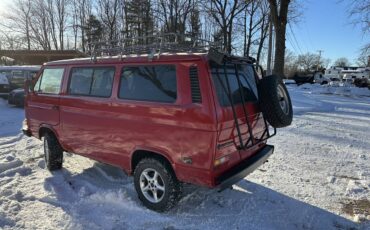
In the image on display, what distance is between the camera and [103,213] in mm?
4223

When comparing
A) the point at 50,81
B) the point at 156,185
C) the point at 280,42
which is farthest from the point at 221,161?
the point at 280,42

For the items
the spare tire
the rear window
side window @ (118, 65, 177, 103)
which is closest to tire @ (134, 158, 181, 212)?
side window @ (118, 65, 177, 103)

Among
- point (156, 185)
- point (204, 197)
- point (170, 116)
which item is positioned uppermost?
point (170, 116)

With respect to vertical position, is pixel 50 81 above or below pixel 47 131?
above

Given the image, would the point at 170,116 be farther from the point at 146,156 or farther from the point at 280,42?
the point at 280,42

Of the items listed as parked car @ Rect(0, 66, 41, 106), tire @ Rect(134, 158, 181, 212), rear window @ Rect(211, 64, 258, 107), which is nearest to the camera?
rear window @ Rect(211, 64, 258, 107)

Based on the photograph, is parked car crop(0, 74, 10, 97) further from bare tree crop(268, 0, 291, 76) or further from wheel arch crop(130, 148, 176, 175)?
wheel arch crop(130, 148, 176, 175)

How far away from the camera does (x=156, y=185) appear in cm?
432

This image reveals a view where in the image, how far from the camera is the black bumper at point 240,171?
12.2 feet

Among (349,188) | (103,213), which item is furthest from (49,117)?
(349,188)

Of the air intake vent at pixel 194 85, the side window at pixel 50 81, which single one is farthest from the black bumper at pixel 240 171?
the side window at pixel 50 81

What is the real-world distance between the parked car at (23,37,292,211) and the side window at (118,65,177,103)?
1 centimetres

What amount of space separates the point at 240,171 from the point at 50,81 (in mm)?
3993

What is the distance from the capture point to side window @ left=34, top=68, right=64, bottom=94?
5.62 meters
